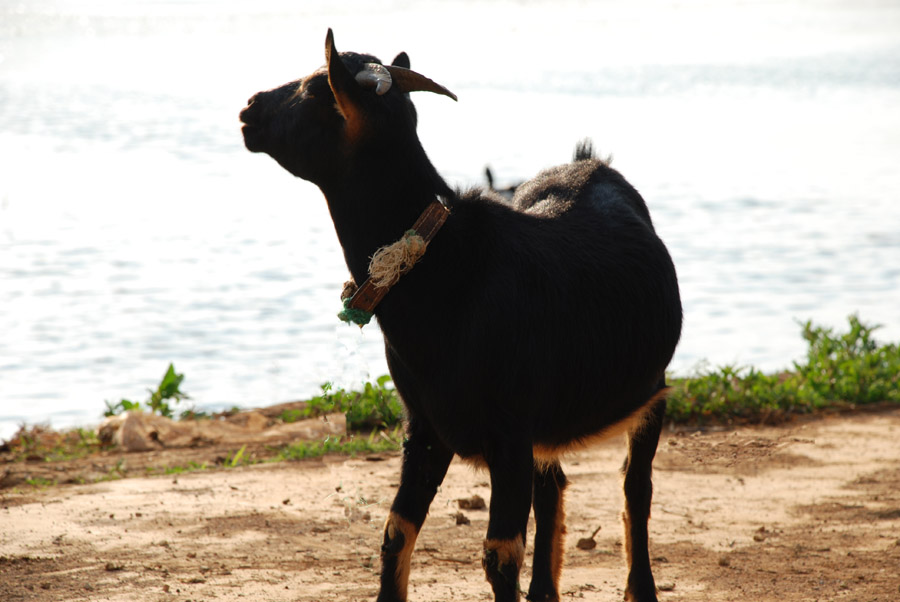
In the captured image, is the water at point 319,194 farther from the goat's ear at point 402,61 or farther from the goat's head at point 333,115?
the goat's head at point 333,115

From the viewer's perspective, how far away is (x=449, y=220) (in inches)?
160

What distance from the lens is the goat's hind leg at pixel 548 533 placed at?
15.7ft

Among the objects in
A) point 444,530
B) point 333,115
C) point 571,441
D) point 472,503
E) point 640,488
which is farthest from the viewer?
point 472,503

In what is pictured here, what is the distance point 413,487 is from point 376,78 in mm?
1623

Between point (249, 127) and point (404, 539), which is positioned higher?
point (249, 127)

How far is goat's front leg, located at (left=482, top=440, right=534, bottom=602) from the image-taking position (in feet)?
13.0

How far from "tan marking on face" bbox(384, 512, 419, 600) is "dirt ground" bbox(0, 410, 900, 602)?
673 millimetres

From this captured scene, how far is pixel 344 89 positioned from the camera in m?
3.77

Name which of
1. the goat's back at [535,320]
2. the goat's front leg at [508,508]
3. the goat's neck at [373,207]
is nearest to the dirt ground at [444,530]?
the goat's front leg at [508,508]

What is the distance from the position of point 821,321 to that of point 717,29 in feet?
84.8

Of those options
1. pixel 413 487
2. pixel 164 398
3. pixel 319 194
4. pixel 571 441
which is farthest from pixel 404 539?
pixel 319 194

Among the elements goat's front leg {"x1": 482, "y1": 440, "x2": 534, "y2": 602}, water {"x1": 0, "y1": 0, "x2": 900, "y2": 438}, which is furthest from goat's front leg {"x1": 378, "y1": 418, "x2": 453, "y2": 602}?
water {"x1": 0, "y1": 0, "x2": 900, "y2": 438}

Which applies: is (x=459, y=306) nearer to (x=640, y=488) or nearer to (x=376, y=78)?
(x=376, y=78)

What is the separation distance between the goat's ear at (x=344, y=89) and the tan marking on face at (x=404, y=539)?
1550mm
